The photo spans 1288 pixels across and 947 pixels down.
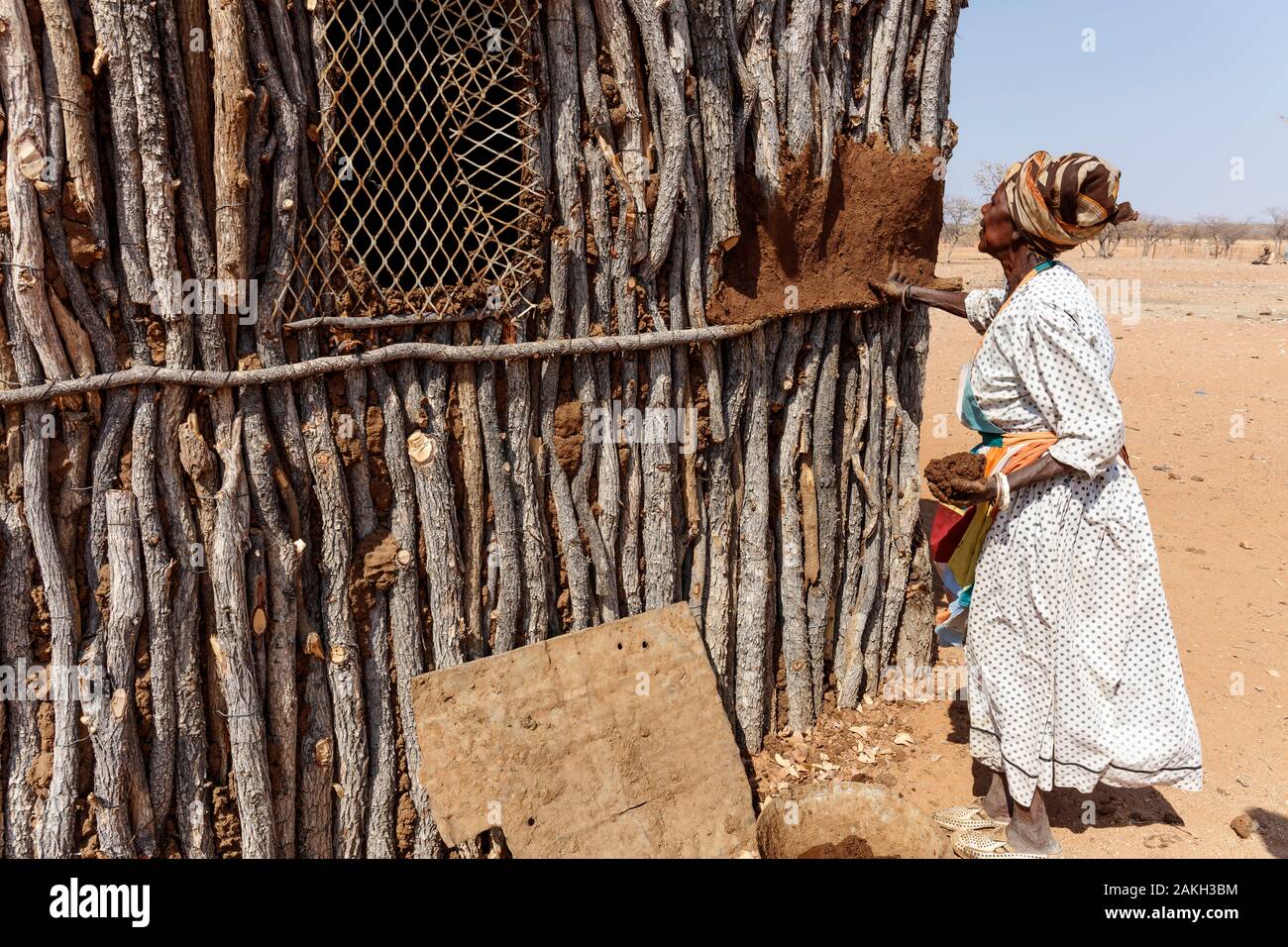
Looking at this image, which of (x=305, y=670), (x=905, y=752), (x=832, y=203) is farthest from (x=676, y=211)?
(x=905, y=752)

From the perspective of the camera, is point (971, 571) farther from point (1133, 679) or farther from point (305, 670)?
point (305, 670)

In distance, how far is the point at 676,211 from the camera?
10.8 feet

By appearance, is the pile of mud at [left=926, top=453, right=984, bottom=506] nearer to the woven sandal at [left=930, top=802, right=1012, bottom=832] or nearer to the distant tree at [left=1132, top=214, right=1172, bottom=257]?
the woven sandal at [left=930, top=802, right=1012, bottom=832]

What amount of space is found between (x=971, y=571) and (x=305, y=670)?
2.29 m

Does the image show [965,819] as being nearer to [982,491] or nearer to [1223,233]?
[982,491]

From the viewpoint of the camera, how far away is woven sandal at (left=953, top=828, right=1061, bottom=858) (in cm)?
315

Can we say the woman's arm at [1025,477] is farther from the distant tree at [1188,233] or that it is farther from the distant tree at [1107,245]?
the distant tree at [1188,233]

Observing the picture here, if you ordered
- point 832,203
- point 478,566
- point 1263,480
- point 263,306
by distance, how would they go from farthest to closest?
point 1263,480
point 832,203
point 478,566
point 263,306

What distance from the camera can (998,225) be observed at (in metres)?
3.03

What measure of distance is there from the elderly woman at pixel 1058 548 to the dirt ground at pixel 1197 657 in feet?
1.57

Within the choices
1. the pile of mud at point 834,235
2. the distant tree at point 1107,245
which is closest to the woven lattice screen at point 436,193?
the pile of mud at point 834,235

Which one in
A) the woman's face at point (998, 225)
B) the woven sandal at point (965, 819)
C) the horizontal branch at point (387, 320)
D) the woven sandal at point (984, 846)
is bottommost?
the woven sandal at point (984, 846)

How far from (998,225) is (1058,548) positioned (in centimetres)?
106

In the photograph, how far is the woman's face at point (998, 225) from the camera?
2996 mm
